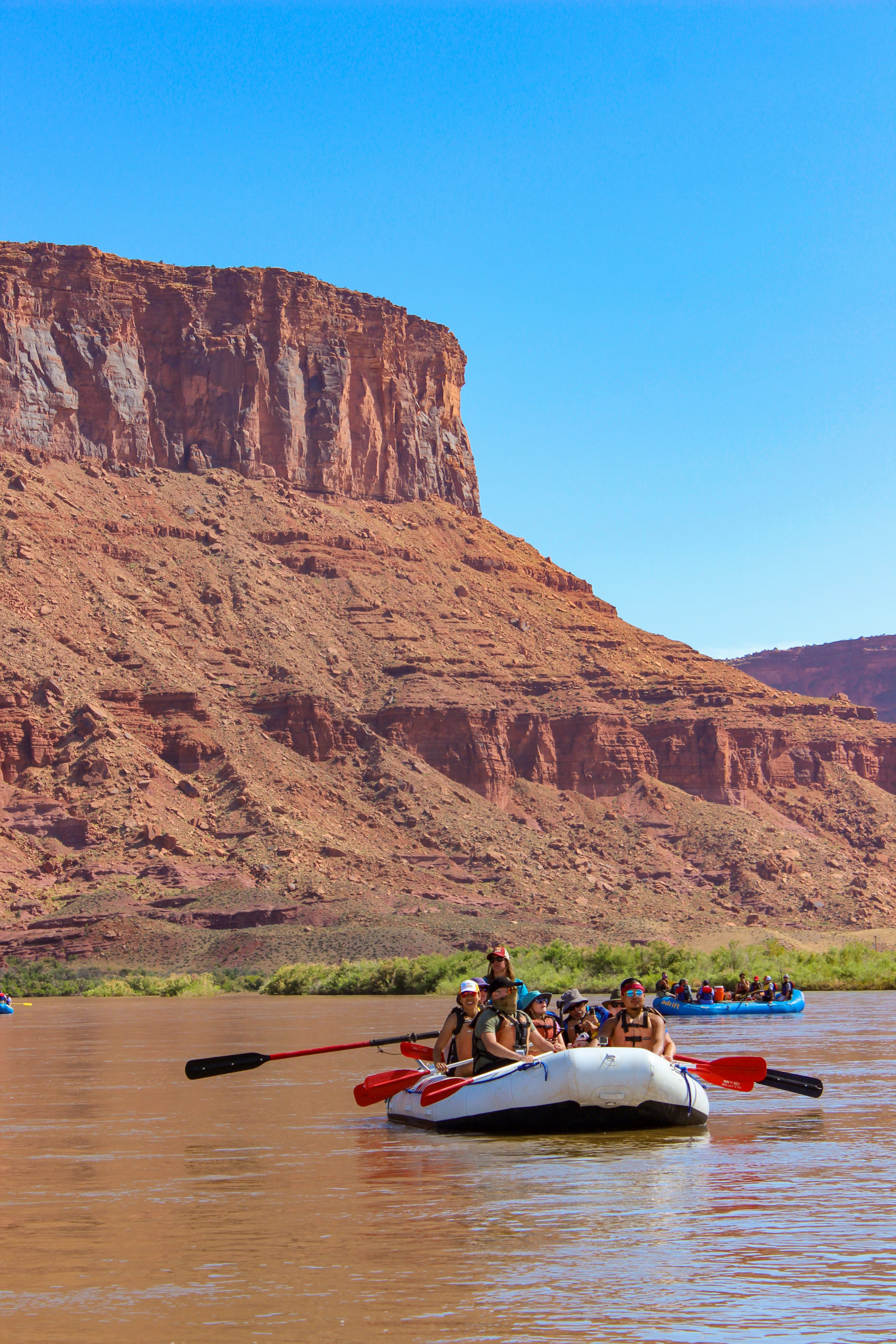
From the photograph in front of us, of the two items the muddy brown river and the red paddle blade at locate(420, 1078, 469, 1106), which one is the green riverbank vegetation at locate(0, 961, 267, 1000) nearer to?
the muddy brown river

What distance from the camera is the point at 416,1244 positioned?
10.7m

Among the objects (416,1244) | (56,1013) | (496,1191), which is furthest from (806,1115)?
(56,1013)

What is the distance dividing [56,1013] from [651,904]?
4611 centimetres

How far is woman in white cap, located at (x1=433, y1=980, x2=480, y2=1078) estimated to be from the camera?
663 inches

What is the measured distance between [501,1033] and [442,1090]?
82 centimetres

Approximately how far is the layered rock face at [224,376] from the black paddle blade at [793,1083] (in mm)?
95838

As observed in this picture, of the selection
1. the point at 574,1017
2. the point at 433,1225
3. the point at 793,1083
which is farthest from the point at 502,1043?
the point at 433,1225

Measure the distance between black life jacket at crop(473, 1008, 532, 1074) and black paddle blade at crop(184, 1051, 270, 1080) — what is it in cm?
318

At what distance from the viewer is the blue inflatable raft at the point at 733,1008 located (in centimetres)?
4125

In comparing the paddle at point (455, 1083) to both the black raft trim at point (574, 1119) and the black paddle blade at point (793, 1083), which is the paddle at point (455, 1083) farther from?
the black paddle blade at point (793, 1083)

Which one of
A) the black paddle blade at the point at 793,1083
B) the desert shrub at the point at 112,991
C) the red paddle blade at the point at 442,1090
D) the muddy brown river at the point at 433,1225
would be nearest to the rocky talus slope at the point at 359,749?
the desert shrub at the point at 112,991

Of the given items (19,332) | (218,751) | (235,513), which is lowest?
(218,751)

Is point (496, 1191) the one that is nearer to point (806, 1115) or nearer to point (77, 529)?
point (806, 1115)

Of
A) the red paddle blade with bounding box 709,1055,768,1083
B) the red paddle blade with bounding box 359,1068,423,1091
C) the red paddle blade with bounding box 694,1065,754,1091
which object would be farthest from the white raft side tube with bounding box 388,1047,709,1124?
the red paddle blade with bounding box 359,1068,423,1091
